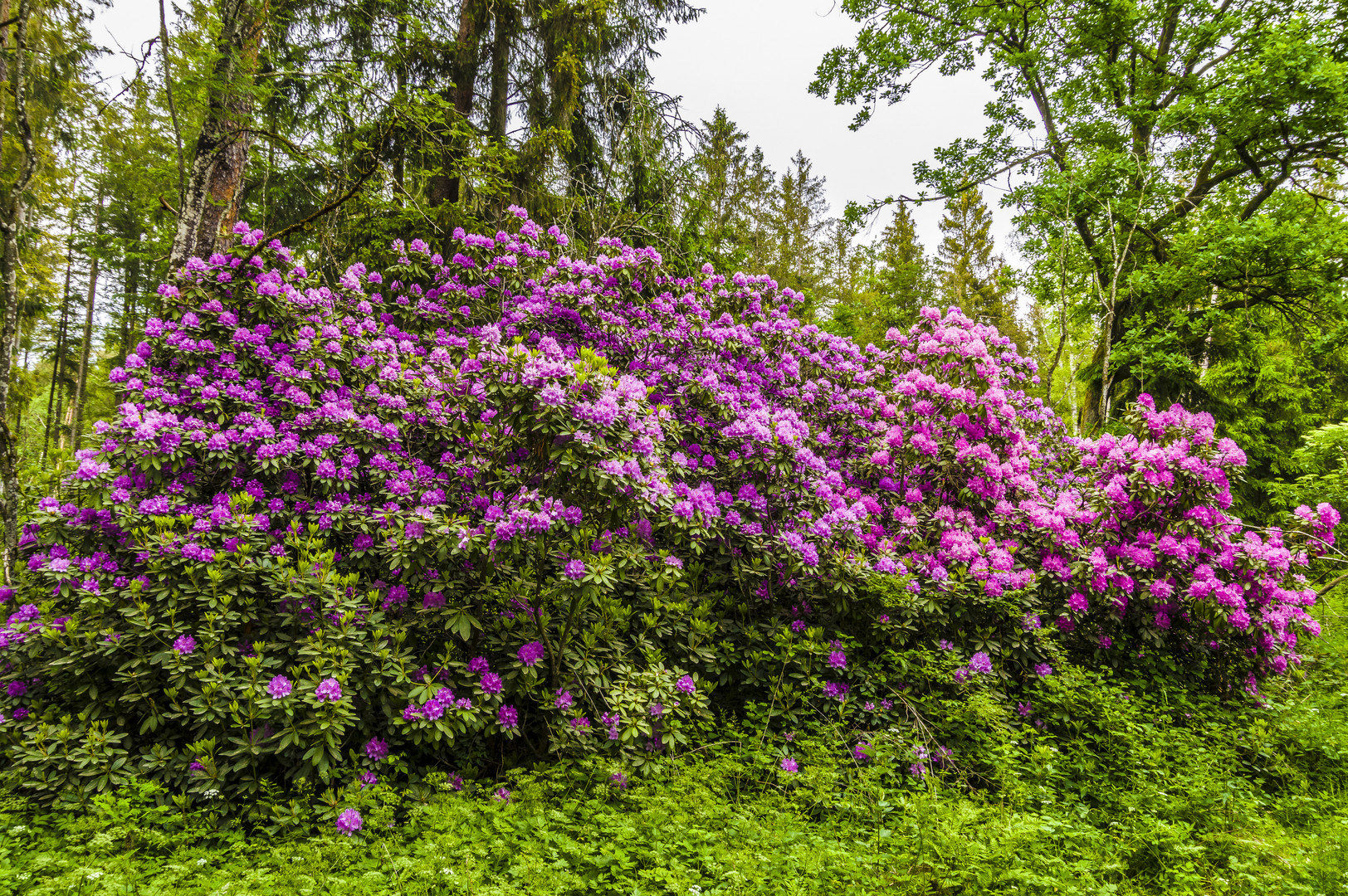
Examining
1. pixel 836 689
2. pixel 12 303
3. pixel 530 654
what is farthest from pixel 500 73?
pixel 836 689

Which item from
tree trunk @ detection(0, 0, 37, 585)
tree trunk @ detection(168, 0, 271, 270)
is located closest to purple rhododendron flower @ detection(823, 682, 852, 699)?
tree trunk @ detection(0, 0, 37, 585)

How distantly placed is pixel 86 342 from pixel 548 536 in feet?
60.4

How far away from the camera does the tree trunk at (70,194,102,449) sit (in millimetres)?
14102

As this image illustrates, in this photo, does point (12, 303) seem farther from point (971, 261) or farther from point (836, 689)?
point (971, 261)

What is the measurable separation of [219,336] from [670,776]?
3695 mm

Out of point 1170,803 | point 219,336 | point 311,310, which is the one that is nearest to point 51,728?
point 219,336

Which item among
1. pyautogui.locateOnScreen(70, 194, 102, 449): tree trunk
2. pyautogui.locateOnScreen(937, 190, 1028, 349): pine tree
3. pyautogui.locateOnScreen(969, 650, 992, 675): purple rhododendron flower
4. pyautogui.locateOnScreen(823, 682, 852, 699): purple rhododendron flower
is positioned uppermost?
pyautogui.locateOnScreen(937, 190, 1028, 349): pine tree

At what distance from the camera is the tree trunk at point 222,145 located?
4098 mm

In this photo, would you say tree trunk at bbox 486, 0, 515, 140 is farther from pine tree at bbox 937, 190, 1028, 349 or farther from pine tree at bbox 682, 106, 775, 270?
pine tree at bbox 937, 190, 1028, 349

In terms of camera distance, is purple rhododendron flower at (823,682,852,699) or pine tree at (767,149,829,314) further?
pine tree at (767,149,829,314)

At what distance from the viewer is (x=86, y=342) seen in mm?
14867

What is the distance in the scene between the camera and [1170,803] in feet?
9.65

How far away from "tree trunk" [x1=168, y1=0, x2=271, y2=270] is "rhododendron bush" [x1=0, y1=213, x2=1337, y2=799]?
842mm

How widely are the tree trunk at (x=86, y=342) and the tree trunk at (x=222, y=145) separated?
41.8 ft
